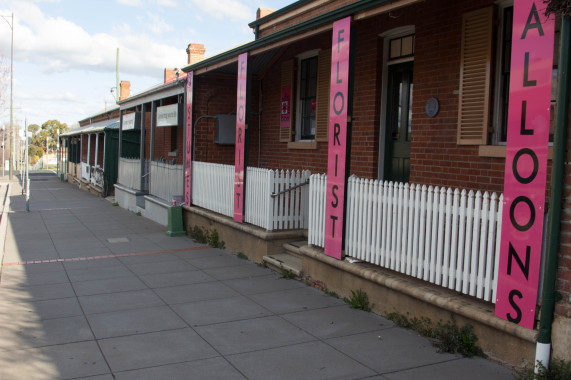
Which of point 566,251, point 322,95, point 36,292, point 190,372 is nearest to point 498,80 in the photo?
point 566,251

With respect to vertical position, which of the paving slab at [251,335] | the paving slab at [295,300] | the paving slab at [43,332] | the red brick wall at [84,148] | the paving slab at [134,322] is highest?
the red brick wall at [84,148]

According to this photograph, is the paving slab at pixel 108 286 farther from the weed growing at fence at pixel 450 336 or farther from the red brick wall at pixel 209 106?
the red brick wall at pixel 209 106

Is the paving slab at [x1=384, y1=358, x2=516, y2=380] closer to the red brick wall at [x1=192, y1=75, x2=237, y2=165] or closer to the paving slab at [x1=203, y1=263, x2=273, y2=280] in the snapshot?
the paving slab at [x1=203, y1=263, x2=273, y2=280]

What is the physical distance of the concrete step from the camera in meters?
7.73

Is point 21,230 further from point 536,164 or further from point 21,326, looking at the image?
point 536,164

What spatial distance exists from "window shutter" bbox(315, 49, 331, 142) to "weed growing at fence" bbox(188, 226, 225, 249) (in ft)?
9.11

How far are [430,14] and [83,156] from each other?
28758 mm

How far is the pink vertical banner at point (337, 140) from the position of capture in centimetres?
654

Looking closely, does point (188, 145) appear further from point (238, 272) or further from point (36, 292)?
point (36, 292)

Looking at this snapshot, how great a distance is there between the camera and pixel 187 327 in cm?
566

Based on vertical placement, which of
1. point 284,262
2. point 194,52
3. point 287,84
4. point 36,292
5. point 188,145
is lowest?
point 36,292

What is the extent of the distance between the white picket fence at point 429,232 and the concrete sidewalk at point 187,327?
68 centimetres

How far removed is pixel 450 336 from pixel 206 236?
6.90 meters

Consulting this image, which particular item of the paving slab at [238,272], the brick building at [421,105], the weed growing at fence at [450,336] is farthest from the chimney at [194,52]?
the weed growing at fence at [450,336]
